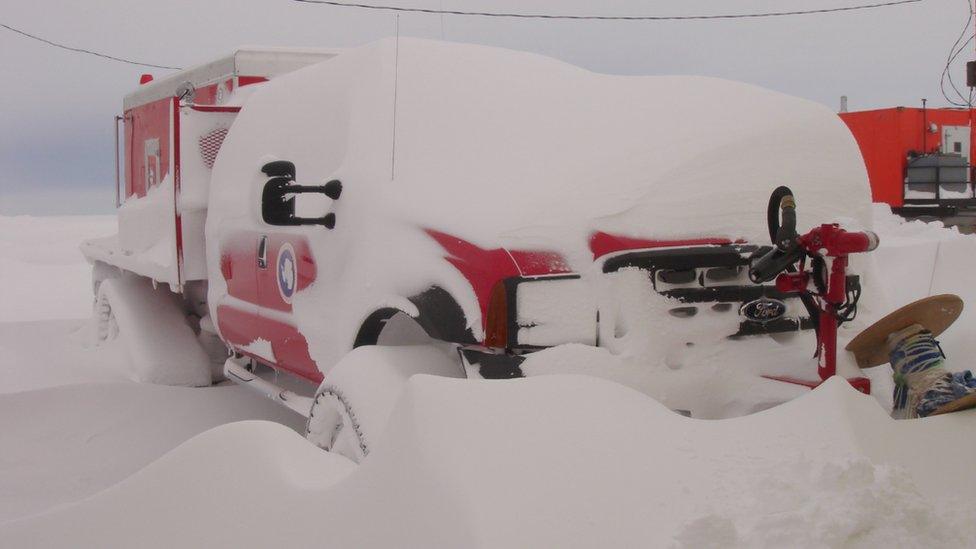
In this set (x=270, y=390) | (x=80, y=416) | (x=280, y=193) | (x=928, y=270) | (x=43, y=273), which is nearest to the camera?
(x=280, y=193)

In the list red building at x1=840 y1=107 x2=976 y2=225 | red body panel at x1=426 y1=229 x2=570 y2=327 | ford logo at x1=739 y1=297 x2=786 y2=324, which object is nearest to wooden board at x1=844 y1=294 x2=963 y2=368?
ford logo at x1=739 y1=297 x2=786 y2=324

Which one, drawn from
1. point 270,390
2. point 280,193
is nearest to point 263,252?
point 270,390

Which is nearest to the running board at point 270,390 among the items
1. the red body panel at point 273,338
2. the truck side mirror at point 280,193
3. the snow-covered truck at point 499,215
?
the snow-covered truck at point 499,215

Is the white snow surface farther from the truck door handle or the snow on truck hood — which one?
the truck door handle

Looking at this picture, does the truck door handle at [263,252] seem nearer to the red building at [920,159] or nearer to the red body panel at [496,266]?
the red body panel at [496,266]

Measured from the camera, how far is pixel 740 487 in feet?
6.61

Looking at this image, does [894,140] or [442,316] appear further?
[894,140]

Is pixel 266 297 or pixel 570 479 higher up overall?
pixel 266 297

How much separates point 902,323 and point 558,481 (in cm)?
163

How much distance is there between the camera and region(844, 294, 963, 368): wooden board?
3.02 m

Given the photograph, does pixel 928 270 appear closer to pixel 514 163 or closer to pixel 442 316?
pixel 514 163

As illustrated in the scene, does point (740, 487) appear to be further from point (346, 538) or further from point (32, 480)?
point (32, 480)

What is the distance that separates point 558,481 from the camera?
6.57 ft

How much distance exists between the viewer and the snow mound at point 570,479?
1898mm
